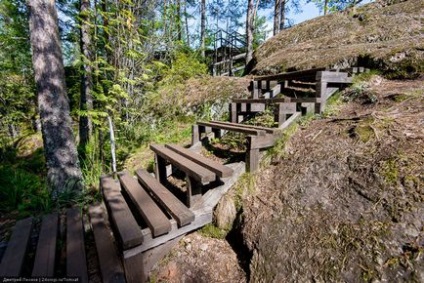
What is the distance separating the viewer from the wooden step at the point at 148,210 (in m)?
1.80

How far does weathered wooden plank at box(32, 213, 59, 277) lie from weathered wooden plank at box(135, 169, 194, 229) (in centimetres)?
95

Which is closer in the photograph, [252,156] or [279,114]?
[252,156]

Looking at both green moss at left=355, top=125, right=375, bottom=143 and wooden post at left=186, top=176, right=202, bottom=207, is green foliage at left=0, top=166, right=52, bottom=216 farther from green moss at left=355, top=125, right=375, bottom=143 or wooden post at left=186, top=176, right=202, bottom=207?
green moss at left=355, top=125, right=375, bottom=143

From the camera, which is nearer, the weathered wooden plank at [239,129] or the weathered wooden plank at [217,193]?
the weathered wooden plank at [217,193]

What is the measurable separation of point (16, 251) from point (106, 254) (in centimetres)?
84

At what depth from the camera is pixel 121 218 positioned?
1.98 meters

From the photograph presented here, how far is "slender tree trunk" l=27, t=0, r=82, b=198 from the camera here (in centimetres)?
319

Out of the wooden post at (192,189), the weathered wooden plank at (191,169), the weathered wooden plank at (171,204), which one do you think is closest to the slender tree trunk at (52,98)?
the weathered wooden plank at (171,204)

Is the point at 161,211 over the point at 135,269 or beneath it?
over

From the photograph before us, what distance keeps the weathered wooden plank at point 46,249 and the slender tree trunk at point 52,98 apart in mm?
968

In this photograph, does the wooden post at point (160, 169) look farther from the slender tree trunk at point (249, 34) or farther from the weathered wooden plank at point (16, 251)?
the slender tree trunk at point (249, 34)

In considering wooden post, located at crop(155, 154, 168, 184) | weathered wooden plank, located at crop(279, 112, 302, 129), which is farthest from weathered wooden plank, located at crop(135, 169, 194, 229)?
weathered wooden plank, located at crop(279, 112, 302, 129)

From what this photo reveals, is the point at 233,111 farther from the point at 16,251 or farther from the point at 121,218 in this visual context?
the point at 16,251

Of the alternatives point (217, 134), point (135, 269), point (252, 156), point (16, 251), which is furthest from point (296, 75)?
point (16, 251)
